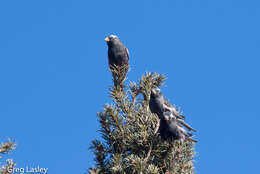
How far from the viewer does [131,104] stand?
487 cm

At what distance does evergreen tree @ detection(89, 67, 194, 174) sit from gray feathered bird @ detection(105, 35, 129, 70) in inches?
139

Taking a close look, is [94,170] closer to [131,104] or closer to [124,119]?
[124,119]

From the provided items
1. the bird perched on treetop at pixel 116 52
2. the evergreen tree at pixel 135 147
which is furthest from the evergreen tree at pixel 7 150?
the bird perched on treetop at pixel 116 52

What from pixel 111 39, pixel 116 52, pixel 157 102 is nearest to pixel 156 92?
pixel 157 102

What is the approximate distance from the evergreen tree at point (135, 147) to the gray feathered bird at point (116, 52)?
139 inches

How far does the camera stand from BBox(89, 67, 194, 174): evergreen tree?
4.10m

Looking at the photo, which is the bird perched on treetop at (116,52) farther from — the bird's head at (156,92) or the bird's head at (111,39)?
the bird's head at (156,92)

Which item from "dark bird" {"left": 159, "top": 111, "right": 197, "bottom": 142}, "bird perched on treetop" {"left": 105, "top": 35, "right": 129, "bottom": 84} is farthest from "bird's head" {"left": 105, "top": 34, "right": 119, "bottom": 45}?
"dark bird" {"left": 159, "top": 111, "right": 197, "bottom": 142}

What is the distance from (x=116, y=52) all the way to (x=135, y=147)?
4.29 m

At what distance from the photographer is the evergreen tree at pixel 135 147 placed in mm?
4102

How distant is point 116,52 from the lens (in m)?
8.36

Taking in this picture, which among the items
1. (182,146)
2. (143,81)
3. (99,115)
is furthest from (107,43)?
(182,146)

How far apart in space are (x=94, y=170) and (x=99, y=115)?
677mm

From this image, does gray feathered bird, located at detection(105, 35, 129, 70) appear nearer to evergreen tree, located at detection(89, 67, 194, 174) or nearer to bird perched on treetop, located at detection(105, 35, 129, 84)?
bird perched on treetop, located at detection(105, 35, 129, 84)
